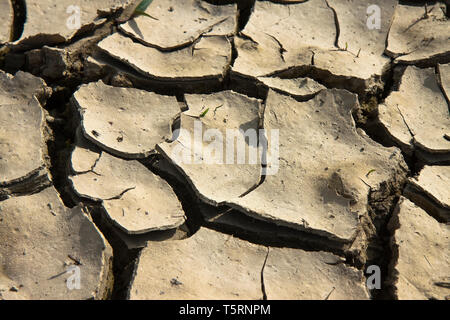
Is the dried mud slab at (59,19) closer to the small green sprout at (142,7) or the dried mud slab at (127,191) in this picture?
the small green sprout at (142,7)

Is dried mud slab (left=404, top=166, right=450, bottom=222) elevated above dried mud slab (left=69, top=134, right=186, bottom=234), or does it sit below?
above

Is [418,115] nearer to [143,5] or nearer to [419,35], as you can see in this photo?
[419,35]

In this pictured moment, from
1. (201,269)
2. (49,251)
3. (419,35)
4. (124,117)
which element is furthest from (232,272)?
(419,35)

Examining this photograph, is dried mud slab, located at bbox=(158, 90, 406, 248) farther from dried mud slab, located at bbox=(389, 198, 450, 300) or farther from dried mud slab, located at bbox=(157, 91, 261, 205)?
dried mud slab, located at bbox=(389, 198, 450, 300)

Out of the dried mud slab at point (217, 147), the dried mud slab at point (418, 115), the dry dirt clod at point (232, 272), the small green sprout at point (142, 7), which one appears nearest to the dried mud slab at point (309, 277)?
the dry dirt clod at point (232, 272)

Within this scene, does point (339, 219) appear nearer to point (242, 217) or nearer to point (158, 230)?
point (242, 217)

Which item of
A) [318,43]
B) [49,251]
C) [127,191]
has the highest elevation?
[318,43]

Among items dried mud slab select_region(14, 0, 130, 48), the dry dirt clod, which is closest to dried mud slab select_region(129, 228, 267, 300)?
the dry dirt clod
